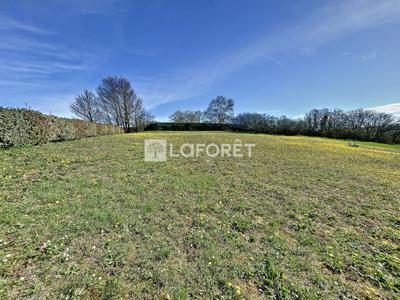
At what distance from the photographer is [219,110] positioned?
48.6 metres

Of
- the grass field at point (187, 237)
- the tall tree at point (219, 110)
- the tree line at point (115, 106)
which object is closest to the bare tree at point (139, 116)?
the tree line at point (115, 106)

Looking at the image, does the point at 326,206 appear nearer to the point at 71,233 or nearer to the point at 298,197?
the point at 298,197

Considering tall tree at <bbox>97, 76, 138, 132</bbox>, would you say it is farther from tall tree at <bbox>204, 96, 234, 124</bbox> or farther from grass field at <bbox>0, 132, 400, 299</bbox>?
grass field at <bbox>0, 132, 400, 299</bbox>

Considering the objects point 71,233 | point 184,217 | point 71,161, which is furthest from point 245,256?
point 71,161

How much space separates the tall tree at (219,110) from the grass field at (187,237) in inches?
1695

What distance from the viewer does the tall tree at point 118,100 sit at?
35406 millimetres

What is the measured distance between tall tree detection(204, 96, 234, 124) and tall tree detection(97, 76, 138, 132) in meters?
20.1

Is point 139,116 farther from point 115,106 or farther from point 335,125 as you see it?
point 335,125

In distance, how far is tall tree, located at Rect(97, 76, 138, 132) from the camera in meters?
35.4

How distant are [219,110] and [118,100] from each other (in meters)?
24.6

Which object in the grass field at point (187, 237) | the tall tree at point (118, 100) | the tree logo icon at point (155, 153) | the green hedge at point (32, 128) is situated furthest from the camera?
the tall tree at point (118, 100)

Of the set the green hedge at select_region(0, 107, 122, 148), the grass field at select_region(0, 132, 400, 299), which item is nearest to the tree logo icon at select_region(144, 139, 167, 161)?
the grass field at select_region(0, 132, 400, 299)

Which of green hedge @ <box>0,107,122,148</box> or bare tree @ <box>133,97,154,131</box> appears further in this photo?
bare tree @ <box>133,97,154,131</box>

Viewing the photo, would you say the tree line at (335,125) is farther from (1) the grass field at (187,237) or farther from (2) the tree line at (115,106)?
(1) the grass field at (187,237)
